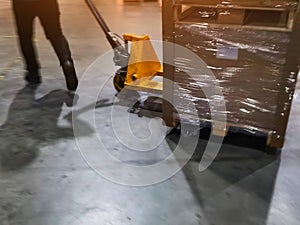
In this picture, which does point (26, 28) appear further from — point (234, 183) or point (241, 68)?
point (234, 183)

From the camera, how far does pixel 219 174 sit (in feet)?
6.41

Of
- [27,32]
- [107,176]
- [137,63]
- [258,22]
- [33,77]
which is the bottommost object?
[107,176]

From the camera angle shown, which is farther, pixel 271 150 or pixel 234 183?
pixel 271 150

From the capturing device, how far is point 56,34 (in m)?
2.88

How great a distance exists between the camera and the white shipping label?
196 centimetres

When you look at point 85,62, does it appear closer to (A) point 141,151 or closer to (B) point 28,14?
(B) point 28,14

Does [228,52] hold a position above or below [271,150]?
above

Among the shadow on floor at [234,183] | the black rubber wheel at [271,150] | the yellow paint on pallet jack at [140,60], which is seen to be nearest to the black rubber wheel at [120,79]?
the yellow paint on pallet jack at [140,60]

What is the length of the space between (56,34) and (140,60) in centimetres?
80

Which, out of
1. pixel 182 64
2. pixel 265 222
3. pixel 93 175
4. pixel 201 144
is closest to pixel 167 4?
pixel 182 64

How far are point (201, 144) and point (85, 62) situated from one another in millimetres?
1943

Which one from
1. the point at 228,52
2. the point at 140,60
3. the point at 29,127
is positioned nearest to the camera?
the point at 228,52

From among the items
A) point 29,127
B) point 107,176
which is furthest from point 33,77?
point 107,176

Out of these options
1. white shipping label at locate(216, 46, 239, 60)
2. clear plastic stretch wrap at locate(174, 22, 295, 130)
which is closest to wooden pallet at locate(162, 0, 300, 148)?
clear plastic stretch wrap at locate(174, 22, 295, 130)
